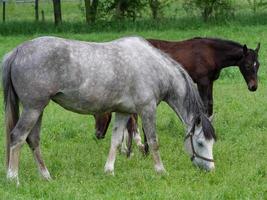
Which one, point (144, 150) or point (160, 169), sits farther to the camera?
point (144, 150)

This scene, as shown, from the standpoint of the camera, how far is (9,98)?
329 inches

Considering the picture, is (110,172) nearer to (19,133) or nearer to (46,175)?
(46,175)

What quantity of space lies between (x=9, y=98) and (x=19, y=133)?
441mm

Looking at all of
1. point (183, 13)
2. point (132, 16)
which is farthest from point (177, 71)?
point (183, 13)

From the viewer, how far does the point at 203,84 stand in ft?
37.2

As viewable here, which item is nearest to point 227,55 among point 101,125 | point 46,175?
point 101,125

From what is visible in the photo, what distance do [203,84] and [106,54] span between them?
10.0 ft

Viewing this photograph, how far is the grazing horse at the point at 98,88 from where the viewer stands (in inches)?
324

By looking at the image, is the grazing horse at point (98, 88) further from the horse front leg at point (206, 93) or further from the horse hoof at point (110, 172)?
the horse front leg at point (206, 93)

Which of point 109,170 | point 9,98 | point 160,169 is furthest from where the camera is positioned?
point 109,170

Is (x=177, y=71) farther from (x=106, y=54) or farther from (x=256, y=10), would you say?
(x=256, y=10)

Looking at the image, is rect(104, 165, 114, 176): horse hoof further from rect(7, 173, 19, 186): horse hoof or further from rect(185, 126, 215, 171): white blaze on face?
rect(7, 173, 19, 186): horse hoof

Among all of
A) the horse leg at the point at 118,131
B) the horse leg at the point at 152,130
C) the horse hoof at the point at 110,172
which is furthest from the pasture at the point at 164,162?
the horse leg at the point at 118,131

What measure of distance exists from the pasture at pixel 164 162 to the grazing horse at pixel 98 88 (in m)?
0.35
